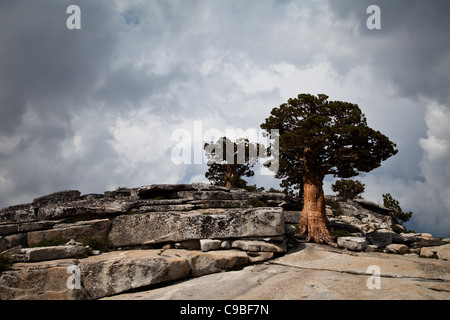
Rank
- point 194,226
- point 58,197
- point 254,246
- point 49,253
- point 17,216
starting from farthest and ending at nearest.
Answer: point 58,197 → point 17,216 → point 194,226 → point 254,246 → point 49,253

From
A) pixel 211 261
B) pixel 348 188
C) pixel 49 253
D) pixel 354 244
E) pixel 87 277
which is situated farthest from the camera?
pixel 348 188

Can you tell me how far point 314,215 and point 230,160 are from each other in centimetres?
2053

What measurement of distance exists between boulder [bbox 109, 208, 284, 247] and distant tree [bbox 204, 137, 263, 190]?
69.1ft

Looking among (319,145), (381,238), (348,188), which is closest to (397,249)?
(381,238)

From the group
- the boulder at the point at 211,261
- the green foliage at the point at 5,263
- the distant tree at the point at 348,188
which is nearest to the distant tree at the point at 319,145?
the boulder at the point at 211,261

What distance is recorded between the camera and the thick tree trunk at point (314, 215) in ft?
64.7

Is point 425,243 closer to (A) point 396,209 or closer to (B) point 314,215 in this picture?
(B) point 314,215

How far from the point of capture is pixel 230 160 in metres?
39.6

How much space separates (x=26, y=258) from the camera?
12.1m

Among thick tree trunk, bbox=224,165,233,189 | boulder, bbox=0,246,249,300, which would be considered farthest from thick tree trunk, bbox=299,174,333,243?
thick tree trunk, bbox=224,165,233,189

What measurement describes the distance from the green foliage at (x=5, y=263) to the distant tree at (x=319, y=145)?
17.2 metres

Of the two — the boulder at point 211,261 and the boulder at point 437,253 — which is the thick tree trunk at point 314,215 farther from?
the boulder at point 211,261

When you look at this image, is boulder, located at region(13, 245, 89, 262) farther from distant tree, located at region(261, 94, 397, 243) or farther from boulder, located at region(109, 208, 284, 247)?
distant tree, located at region(261, 94, 397, 243)
